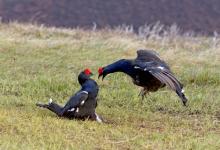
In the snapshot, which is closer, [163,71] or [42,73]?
[163,71]

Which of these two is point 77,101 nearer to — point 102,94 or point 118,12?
point 102,94

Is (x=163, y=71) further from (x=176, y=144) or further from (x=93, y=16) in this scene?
(x=93, y=16)

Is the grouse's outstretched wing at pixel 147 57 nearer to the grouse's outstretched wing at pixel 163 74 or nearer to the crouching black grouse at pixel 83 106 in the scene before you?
the grouse's outstretched wing at pixel 163 74

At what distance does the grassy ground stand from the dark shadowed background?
500cm

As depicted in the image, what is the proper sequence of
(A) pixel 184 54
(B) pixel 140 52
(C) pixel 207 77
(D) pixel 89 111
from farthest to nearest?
(A) pixel 184 54
(C) pixel 207 77
(B) pixel 140 52
(D) pixel 89 111

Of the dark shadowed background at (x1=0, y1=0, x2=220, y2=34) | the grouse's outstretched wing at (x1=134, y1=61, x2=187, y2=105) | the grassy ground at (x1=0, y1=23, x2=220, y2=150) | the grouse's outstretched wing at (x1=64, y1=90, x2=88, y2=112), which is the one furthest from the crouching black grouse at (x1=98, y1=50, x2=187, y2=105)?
the dark shadowed background at (x1=0, y1=0, x2=220, y2=34)

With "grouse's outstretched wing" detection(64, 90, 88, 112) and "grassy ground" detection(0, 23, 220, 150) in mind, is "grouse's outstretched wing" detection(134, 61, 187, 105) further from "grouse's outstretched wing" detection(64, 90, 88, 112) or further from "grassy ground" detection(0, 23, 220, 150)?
"grouse's outstretched wing" detection(64, 90, 88, 112)

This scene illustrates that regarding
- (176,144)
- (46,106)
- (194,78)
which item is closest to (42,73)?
(194,78)

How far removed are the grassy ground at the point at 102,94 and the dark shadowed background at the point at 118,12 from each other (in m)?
5.00

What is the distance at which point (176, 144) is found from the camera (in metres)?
6.35

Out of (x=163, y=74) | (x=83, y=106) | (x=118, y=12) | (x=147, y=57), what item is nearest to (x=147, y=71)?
(x=163, y=74)

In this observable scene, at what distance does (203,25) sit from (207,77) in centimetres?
1133

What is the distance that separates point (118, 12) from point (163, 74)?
14.5 meters

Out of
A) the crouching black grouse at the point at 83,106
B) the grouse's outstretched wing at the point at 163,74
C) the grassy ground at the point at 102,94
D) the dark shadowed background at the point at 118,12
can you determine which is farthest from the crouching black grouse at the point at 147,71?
the dark shadowed background at the point at 118,12
